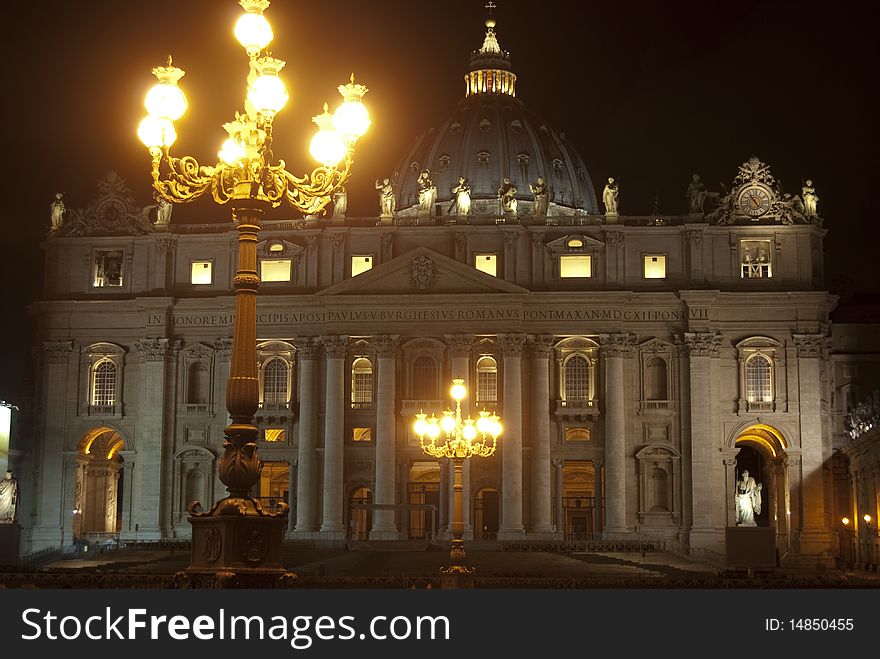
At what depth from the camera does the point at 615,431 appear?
296ft

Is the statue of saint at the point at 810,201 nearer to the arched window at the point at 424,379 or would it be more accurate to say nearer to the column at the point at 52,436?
the arched window at the point at 424,379

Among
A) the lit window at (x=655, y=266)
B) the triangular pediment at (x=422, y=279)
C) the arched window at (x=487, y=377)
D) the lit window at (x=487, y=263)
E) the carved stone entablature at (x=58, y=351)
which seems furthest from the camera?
the carved stone entablature at (x=58, y=351)

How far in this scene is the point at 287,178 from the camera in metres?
32.8

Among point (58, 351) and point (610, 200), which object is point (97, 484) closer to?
point (58, 351)

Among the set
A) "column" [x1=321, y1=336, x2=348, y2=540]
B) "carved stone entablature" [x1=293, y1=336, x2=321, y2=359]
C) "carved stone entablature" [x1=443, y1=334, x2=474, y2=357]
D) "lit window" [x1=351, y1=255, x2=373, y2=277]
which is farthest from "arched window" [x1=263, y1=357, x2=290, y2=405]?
"carved stone entablature" [x1=443, y1=334, x2=474, y2=357]

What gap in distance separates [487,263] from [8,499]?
1217 inches

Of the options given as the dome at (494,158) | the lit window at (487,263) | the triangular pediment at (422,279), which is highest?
the dome at (494,158)

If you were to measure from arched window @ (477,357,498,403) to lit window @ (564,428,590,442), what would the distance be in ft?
16.4

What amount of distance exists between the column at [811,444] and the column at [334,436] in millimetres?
26594

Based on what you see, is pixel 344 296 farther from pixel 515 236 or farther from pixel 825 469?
pixel 825 469

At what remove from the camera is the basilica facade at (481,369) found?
90.6 m

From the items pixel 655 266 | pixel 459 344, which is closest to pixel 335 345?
pixel 459 344

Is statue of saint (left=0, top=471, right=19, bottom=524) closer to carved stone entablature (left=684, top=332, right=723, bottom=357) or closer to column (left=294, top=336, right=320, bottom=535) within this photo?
column (left=294, top=336, right=320, bottom=535)

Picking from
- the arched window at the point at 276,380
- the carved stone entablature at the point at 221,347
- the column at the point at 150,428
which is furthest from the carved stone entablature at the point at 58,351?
the arched window at the point at 276,380
